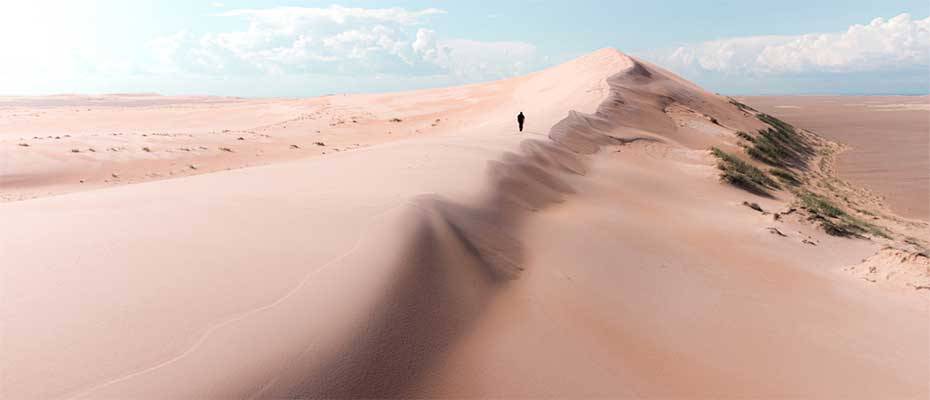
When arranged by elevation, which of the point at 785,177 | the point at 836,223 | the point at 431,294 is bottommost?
the point at 836,223

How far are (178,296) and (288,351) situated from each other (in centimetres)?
113

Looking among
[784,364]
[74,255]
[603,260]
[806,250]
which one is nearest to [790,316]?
[784,364]

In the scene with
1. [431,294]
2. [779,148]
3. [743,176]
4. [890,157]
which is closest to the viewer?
[431,294]

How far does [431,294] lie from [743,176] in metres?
11.0

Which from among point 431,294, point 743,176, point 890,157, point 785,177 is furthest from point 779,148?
point 431,294

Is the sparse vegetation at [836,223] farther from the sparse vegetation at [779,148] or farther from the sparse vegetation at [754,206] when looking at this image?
the sparse vegetation at [779,148]

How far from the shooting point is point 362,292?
4.16 metres

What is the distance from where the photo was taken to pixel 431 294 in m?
4.46

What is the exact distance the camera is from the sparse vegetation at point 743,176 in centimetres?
1195

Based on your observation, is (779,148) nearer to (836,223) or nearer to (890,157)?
(890,157)

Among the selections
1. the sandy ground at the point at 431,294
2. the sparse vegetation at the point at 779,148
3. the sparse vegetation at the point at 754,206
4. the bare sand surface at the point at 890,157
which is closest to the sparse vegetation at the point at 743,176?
the sparse vegetation at the point at 754,206

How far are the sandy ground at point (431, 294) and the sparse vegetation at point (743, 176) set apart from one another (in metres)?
2.34

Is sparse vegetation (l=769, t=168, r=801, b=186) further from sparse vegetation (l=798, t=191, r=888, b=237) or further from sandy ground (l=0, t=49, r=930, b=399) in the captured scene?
sandy ground (l=0, t=49, r=930, b=399)

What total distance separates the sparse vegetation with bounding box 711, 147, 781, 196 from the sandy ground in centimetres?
234
